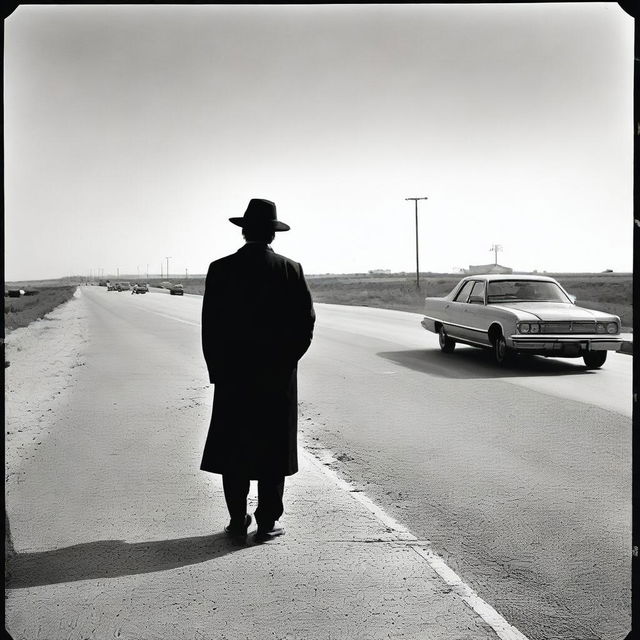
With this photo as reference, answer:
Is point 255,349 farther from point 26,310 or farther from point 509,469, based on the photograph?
point 26,310

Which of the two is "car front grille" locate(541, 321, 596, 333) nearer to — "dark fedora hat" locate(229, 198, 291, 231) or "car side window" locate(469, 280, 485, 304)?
"car side window" locate(469, 280, 485, 304)

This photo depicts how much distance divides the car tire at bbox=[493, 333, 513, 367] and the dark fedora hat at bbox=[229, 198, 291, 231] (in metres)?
8.46

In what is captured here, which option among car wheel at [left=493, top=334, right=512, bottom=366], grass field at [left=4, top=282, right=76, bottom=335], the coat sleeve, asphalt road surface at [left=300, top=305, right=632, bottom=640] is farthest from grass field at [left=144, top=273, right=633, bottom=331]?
grass field at [left=4, top=282, right=76, bottom=335]

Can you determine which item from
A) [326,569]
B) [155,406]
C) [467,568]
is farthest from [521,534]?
[155,406]

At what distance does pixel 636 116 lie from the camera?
2795 mm

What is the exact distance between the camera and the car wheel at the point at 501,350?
39.9ft

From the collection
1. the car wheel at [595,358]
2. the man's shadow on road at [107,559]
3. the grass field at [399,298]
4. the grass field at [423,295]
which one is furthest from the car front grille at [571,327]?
the man's shadow on road at [107,559]

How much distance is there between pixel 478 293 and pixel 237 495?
31.8 ft

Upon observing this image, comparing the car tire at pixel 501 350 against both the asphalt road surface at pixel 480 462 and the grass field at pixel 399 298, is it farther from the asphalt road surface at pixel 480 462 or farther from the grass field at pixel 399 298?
the grass field at pixel 399 298

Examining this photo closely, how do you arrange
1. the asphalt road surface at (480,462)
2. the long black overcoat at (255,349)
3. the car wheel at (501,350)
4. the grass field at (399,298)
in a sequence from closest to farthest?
the asphalt road surface at (480,462) < the long black overcoat at (255,349) < the car wheel at (501,350) < the grass field at (399,298)

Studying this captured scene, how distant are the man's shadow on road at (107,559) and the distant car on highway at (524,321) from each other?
8301 millimetres

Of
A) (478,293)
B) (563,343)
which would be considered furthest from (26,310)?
(563,343)

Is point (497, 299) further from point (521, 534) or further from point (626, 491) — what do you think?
point (521, 534)

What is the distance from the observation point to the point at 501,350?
12.3 m
